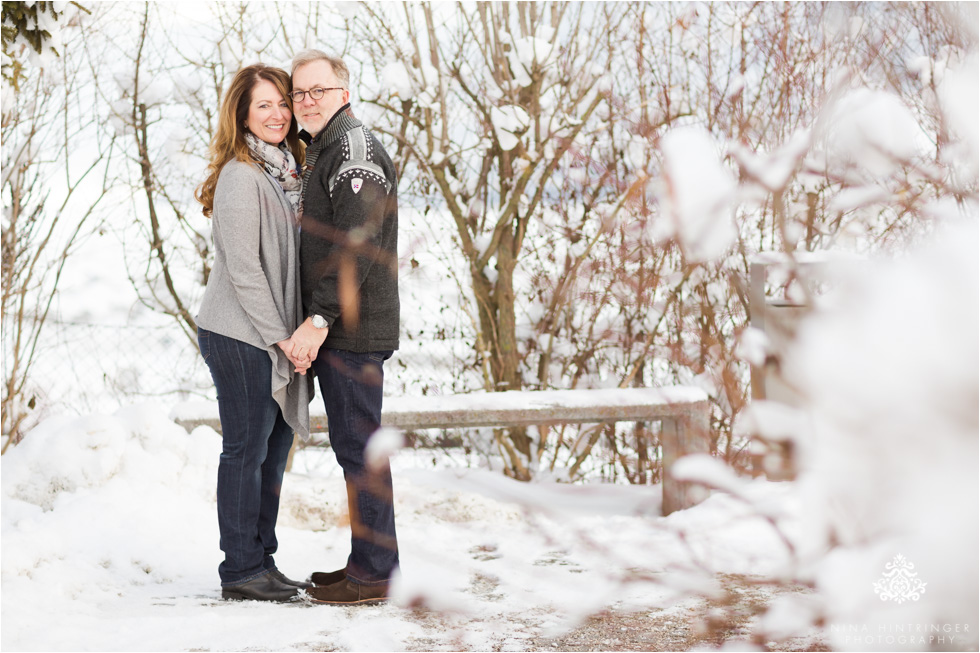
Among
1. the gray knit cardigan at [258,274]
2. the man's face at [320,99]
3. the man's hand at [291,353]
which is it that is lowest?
the man's hand at [291,353]

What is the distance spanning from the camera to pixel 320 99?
8.37 ft

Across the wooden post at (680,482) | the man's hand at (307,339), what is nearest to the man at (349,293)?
the man's hand at (307,339)

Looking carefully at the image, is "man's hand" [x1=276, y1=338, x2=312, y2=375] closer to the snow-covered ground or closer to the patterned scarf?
the patterned scarf

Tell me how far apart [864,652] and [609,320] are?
420 cm

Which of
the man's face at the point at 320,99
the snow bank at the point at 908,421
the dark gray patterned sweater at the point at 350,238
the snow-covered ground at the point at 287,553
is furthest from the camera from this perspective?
the man's face at the point at 320,99

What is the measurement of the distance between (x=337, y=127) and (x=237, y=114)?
339 millimetres

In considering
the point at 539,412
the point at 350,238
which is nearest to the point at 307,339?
the point at 350,238

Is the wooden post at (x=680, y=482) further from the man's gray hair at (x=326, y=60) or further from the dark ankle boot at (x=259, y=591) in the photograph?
the man's gray hair at (x=326, y=60)

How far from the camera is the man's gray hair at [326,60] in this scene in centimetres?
255

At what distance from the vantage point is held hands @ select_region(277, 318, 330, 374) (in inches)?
96.7

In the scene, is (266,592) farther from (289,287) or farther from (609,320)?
(609,320)

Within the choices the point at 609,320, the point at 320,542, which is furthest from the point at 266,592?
the point at 609,320

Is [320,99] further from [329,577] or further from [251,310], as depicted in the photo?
[329,577]

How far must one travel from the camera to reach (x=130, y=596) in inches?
101
